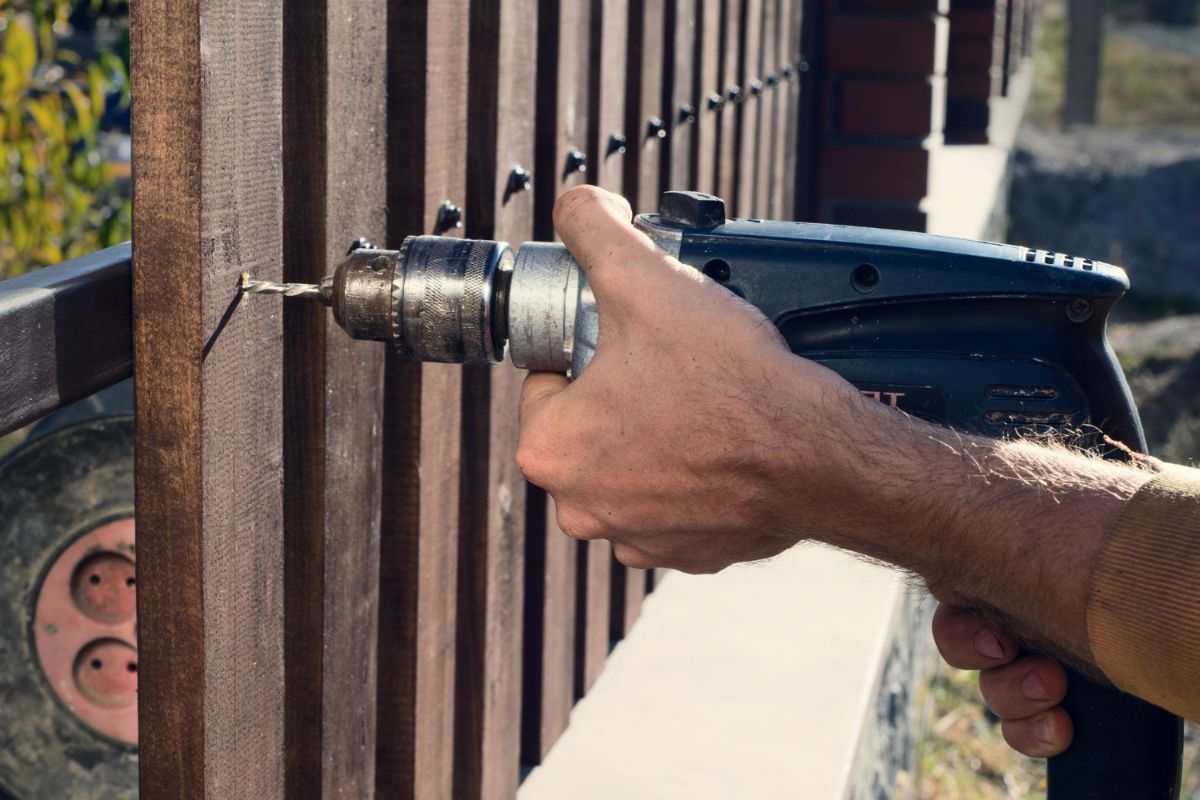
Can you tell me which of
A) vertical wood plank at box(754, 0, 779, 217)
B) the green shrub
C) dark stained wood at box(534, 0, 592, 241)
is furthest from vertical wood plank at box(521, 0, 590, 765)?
vertical wood plank at box(754, 0, 779, 217)

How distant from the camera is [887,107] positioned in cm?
427

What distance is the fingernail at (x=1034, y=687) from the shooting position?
165 centimetres

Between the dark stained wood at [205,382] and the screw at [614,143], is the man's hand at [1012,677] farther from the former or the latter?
the screw at [614,143]

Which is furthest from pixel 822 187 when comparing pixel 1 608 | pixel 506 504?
pixel 1 608

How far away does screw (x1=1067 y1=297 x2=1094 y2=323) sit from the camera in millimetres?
1435

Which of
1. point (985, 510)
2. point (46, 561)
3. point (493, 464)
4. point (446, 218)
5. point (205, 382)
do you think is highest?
point (446, 218)

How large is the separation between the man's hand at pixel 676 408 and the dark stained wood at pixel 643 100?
107 cm

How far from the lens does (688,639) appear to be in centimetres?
268

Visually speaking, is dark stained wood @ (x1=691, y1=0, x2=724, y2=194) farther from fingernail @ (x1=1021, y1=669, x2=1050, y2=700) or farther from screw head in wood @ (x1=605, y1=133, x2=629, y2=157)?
fingernail @ (x1=1021, y1=669, x2=1050, y2=700)

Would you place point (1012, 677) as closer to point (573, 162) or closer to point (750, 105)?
point (573, 162)

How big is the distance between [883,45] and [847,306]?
3039 mm

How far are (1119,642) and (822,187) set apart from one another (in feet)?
10.6

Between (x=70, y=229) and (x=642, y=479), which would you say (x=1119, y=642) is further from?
(x=70, y=229)

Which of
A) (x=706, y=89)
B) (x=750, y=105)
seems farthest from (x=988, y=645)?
(x=750, y=105)
